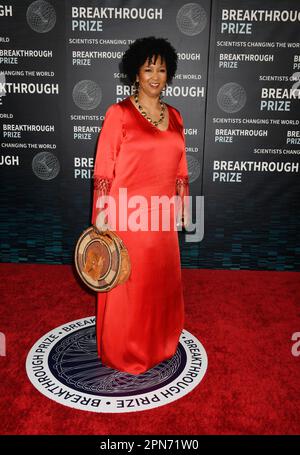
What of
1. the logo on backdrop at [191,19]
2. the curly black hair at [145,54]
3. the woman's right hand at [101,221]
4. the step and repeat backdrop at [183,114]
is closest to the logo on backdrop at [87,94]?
the step and repeat backdrop at [183,114]

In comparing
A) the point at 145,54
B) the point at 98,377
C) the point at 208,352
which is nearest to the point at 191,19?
the point at 145,54

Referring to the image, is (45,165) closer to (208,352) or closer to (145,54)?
(145,54)

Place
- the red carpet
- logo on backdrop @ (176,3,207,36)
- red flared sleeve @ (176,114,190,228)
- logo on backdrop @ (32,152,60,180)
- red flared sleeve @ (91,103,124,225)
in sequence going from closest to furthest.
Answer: the red carpet < red flared sleeve @ (91,103,124,225) < red flared sleeve @ (176,114,190,228) < logo on backdrop @ (176,3,207,36) < logo on backdrop @ (32,152,60,180)

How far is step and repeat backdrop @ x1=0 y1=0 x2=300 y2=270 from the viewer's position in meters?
3.84

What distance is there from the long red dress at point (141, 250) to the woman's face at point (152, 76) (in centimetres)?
12

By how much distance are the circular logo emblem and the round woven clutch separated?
56 centimetres

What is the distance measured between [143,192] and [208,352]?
1.15m

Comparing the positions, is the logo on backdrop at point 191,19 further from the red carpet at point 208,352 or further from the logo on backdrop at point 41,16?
the red carpet at point 208,352

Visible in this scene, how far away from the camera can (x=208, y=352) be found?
284 cm

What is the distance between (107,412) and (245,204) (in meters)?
2.52

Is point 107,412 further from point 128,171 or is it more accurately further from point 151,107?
point 151,107

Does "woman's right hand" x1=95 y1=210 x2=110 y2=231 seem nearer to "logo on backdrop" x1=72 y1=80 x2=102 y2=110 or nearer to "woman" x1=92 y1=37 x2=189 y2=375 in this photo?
"woman" x1=92 y1=37 x2=189 y2=375

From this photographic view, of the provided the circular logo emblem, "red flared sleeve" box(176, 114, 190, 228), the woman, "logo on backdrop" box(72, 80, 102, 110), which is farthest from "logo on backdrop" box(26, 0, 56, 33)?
the circular logo emblem
